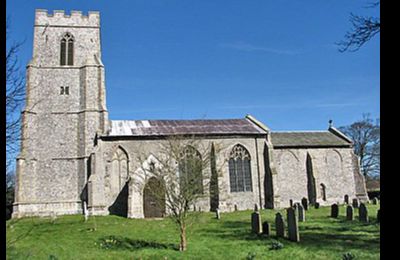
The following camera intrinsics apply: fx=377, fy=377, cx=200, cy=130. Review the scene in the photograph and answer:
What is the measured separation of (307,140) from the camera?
112ft

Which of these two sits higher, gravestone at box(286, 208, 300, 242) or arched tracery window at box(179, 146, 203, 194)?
arched tracery window at box(179, 146, 203, 194)

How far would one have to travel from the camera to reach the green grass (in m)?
11.8

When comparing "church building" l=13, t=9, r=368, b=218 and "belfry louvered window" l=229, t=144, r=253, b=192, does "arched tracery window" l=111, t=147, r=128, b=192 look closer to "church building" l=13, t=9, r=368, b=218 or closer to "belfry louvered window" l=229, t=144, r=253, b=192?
"church building" l=13, t=9, r=368, b=218

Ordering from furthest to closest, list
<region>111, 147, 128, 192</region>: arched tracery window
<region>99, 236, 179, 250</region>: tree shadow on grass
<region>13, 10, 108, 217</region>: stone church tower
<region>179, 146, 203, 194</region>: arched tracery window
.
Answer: <region>13, 10, 108, 217</region>: stone church tower → <region>111, 147, 128, 192</region>: arched tracery window → <region>179, 146, 203, 194</region>: arched tracery window → <region>99, 236, 179, 250</region>: tree shadow on grass

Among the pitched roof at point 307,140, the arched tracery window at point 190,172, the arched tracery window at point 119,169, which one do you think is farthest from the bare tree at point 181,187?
the pitched roof at point 307,140

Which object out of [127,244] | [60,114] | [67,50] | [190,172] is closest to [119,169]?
[60,114]

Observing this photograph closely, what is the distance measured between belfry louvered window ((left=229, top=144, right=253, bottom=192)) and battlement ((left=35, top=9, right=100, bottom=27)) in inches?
696

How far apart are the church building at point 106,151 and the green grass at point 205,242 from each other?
334 inches

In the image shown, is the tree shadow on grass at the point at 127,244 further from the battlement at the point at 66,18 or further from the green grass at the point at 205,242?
the battlement at the point at 66,18

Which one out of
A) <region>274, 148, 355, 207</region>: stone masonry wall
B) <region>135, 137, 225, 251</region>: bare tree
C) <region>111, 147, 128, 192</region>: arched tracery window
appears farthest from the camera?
<region>274, 148, 355, 207</region>: stone masonry wall

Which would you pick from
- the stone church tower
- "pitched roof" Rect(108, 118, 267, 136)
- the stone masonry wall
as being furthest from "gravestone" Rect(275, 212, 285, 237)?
the stone church tower

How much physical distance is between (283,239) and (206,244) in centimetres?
295

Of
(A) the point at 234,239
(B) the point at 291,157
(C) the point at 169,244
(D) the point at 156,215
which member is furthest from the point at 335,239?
(B) the point at 291,157

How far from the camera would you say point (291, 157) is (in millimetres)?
32719
